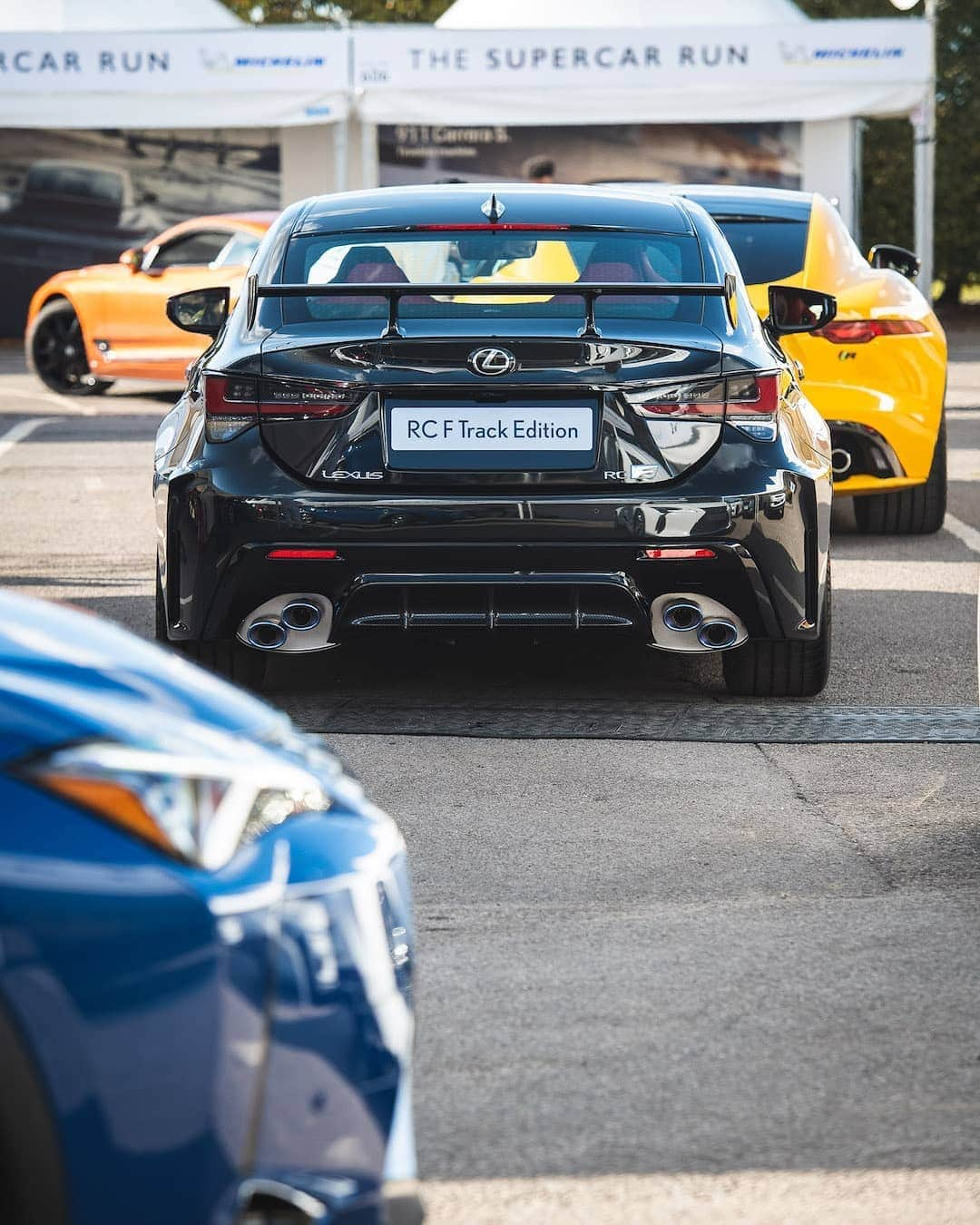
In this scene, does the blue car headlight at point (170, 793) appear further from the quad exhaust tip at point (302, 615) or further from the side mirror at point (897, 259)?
the side mirror at point (897, 259)

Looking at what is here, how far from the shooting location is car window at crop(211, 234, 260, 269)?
16266 millimetres

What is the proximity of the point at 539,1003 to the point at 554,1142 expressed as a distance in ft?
1.93

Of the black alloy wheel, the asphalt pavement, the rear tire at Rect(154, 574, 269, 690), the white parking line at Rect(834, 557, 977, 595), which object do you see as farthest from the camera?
the black alloy wheel

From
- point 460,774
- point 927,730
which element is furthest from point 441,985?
point 927,730

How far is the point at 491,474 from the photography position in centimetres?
554

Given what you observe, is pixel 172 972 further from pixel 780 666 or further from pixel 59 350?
pixel 59 350

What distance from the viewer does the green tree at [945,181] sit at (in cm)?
3531

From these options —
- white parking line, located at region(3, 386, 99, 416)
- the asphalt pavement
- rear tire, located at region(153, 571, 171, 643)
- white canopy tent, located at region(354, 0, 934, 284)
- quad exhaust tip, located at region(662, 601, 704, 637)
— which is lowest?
white parking line, located at region(3, 386, 99, 416)

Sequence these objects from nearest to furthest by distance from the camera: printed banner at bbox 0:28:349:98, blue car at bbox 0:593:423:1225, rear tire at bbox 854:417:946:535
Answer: blue car at bbox 0:593:423:1225
rear tire at bbox 854:417:946:535
printed banner at bbox 0:28:349:98

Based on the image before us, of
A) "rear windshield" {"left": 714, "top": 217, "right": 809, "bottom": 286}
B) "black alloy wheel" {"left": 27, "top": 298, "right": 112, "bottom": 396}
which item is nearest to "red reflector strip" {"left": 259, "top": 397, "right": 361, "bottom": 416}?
"rear windshield" {"left": 714, "top": 217, "right": 809, "bottom": 286}

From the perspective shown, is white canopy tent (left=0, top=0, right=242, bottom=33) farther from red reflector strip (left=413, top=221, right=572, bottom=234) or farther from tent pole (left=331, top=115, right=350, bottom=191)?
red reflector strip (left=413, top=221, right=572, bottom=234)

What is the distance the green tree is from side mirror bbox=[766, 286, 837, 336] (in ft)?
93.9

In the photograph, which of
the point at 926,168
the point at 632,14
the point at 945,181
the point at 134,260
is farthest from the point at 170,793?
the point at 945,181

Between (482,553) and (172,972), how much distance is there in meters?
3.52
